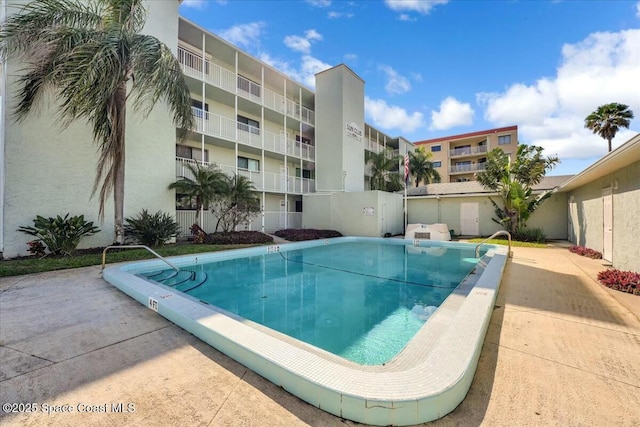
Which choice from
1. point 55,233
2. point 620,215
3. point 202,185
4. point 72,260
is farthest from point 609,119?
point 55,233

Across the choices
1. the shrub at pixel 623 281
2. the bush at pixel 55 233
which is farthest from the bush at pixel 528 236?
the bush at pixel 55 233

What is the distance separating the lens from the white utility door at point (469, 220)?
18.4m

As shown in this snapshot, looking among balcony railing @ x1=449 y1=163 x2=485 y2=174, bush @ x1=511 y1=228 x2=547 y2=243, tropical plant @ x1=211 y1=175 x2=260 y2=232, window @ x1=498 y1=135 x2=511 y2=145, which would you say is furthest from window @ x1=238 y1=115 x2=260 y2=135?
window @ x1=498 y1=135 x2=511 y2=145

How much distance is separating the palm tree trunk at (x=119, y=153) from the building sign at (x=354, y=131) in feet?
47.0

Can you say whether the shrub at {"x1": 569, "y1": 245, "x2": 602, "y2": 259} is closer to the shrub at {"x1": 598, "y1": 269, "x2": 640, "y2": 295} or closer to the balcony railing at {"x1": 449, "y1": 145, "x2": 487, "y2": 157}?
the shrub at {"x1": 598, "y1": 269, "x2": 640, "y2": 295}

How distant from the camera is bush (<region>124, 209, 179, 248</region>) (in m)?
10.8

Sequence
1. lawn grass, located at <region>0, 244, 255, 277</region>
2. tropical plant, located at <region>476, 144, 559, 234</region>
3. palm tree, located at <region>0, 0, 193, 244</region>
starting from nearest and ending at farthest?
1. lawn grass, located at <region>0, 244, 255, 277</region>
2. palm tree, located at <region>0, 0, 193, 244</region>
3. tropical plant, located at <region>476, 144, 559, 234</region>

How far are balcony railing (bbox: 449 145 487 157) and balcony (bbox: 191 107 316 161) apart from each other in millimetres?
25279

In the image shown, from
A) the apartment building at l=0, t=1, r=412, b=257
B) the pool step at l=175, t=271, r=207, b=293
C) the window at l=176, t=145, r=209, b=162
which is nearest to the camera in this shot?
the pool step at l=175, t=271, r=207, b=293

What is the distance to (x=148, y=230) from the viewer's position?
10.8 metres

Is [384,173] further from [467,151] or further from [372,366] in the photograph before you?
[372,366]

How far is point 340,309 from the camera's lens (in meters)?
5.71

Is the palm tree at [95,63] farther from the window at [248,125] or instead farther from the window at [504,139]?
the window at [504,139]

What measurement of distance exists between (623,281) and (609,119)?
24924 millimetres
